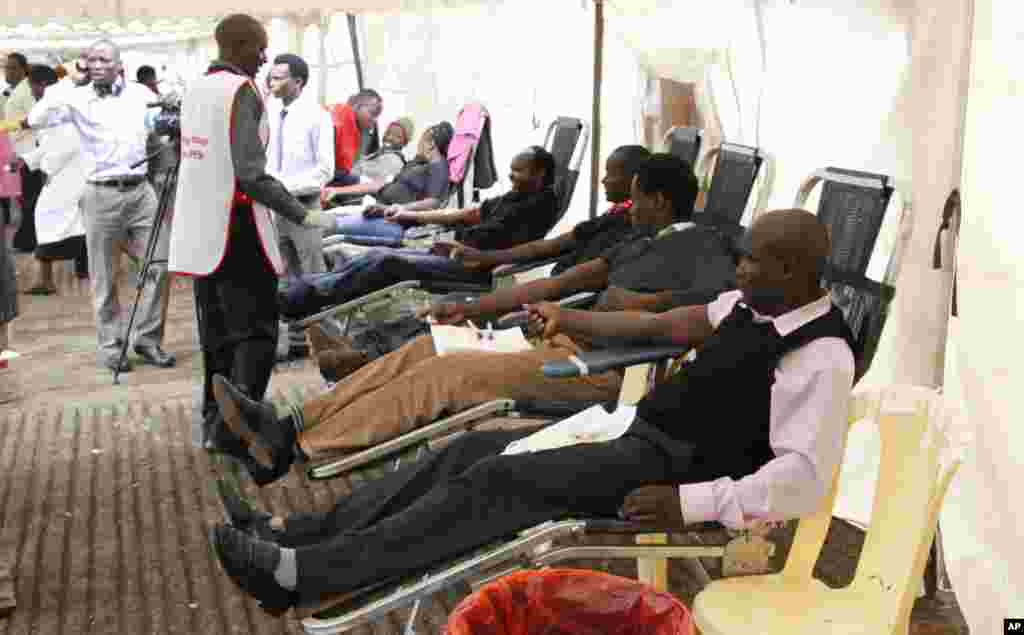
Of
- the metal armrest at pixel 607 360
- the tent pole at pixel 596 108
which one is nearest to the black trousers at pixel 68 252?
the tent pole at pixel 596 108

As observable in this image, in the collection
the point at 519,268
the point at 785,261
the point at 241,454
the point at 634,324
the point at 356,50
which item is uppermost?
the point at 356,50

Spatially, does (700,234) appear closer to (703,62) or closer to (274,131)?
(703,62)

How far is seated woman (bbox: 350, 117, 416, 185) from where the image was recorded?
7.75 m

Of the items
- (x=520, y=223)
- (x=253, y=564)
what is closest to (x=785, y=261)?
(x=253, y=564)

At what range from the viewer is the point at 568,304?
12.8 ft

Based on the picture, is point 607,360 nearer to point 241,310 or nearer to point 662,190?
point 662,190

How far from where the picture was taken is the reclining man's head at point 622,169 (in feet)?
13.9

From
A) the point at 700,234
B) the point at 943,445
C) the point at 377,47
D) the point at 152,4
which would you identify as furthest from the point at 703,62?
the point at 377,47

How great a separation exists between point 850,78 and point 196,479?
2.51 meters

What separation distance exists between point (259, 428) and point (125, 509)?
1.13 metres

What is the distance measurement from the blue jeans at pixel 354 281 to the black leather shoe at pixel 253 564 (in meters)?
2.30

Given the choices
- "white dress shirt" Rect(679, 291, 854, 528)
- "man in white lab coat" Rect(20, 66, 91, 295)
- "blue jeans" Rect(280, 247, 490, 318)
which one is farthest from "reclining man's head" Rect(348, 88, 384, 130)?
"white dress shirt" Rect(679, 291, 854, 528)

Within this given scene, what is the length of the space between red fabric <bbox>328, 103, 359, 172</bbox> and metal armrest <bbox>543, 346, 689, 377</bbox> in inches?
199

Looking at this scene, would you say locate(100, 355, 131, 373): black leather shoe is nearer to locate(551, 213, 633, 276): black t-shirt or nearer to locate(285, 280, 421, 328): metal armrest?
locate(285, 280, 421, 328): metal armrest
